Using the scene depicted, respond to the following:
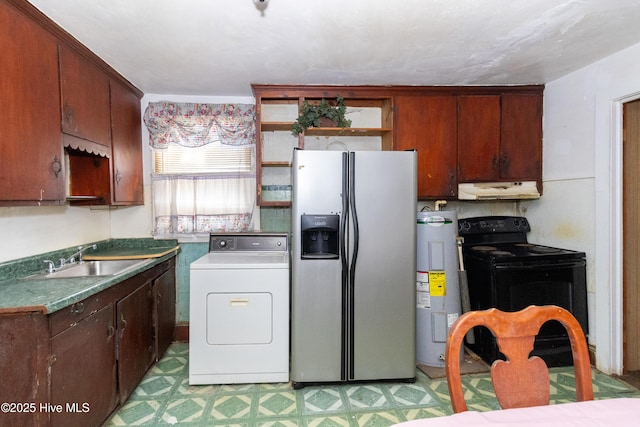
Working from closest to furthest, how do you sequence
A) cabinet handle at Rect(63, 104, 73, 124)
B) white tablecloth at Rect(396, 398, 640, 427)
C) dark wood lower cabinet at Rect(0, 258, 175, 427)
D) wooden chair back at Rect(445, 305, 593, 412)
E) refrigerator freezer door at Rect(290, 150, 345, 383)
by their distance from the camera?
white tablecloth at Rect(396, 398, 640, 427) < wooden chair back at Rect(445, 305, 593, 412) < dark wood lower cabinet at Rect(0, 258, 175, 427) < cabinet handle at Rect(63, 104, 73, 124) < refrigerator freezer door at Rect(290, 150, 345, 383)

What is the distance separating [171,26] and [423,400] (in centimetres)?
279

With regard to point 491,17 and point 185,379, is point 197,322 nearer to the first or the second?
point 185,379

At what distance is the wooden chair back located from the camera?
993mm

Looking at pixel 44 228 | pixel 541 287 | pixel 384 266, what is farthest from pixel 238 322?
pixel 541 287

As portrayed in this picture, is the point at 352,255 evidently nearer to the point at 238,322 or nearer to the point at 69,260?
the point at 238,322

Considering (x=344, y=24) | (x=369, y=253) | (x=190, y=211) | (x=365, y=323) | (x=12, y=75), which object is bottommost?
(x=365, y=323)

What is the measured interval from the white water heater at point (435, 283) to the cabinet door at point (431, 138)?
0.36 meters

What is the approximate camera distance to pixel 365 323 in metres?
2.28

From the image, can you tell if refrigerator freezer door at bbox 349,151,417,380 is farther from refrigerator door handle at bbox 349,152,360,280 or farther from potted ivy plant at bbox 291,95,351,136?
potted ivy plant at bbox 291,95,351,136

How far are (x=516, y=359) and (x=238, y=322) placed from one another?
70.2 inches

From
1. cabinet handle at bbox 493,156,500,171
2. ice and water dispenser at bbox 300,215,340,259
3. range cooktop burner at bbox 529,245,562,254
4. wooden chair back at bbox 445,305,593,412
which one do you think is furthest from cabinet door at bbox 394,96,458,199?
wooden chair back at bbox 445,305,593,412

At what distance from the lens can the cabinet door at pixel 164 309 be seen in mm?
2545

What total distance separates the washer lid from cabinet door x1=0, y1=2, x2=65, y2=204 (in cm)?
94

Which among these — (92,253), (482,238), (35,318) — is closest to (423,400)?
(482,238)
